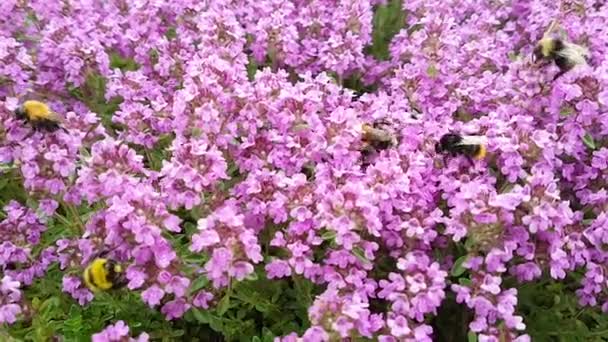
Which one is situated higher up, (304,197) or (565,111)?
(565,111)

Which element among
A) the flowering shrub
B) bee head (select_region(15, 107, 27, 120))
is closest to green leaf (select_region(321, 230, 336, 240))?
the flowering shrub

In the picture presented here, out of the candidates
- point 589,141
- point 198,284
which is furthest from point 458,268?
point 198,284

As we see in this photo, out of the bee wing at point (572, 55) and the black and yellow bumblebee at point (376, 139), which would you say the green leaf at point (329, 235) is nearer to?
the black and yellow bumblebee at point (376, 139)

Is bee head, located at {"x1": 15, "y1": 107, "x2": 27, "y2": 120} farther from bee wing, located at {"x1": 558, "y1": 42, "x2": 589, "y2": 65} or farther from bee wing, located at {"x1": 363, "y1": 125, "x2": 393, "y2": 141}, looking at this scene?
bee wing, located at {"x1": 558, "y1": 42, "x2": 589, "y2": 65}

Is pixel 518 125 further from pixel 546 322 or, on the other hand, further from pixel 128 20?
pixel 128 20

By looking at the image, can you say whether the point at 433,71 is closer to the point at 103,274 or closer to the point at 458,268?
the point at 458,268

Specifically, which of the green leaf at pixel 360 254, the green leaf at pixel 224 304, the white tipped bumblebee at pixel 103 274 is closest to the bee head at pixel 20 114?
the white tipped bumblebee at pixel 103 274

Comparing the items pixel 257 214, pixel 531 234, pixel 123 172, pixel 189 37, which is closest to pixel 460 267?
pixel 531 234
